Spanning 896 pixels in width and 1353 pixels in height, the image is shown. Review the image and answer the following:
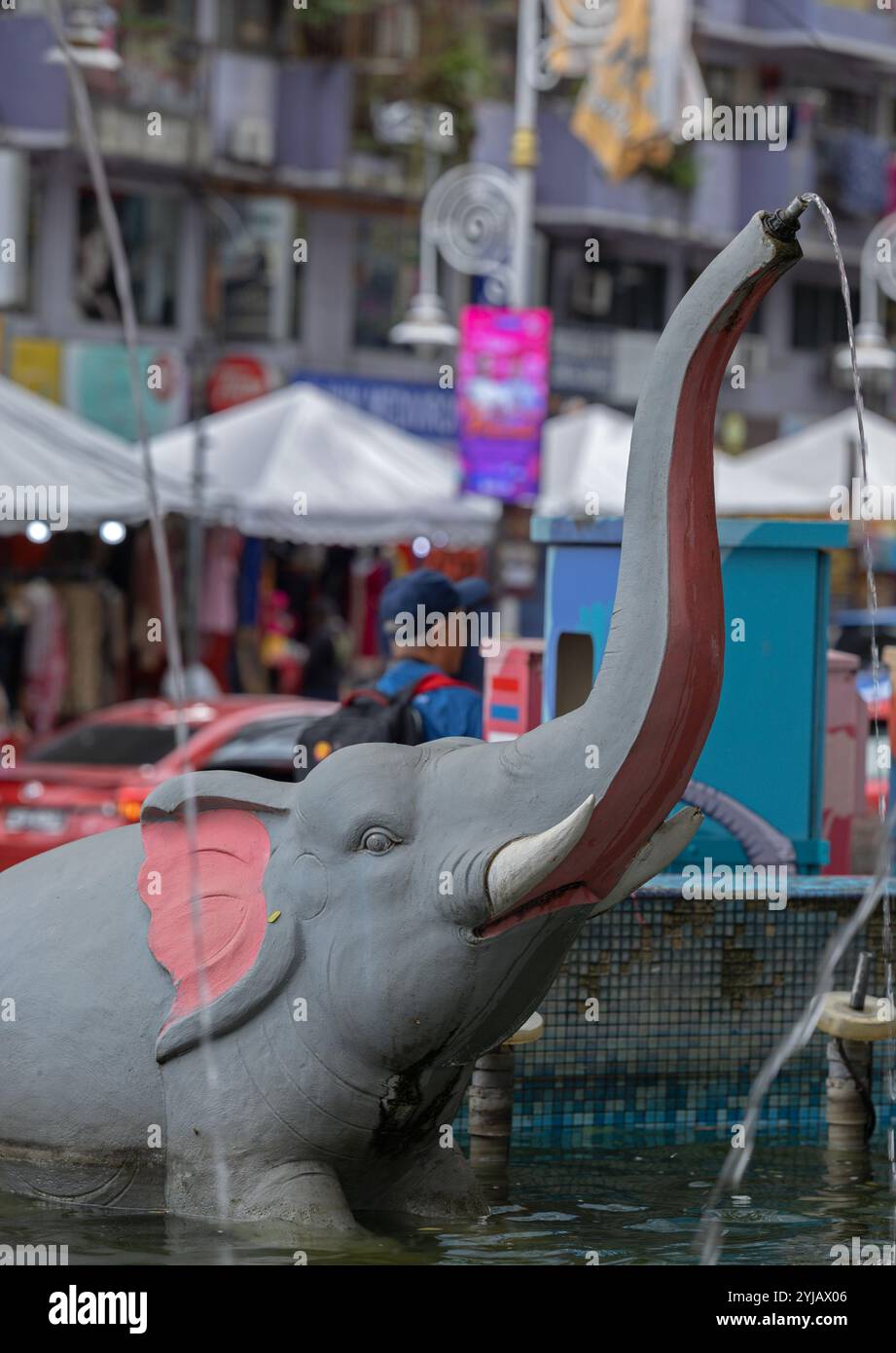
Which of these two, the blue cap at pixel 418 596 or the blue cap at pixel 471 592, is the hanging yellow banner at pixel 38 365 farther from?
the blue cap at pixel 418 596

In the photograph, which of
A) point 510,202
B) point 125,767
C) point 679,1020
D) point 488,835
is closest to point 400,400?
point 510,202

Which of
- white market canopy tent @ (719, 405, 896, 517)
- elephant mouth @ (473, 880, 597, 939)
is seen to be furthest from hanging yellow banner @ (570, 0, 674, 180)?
elephant mouth @ (473, 880, 597, 939)

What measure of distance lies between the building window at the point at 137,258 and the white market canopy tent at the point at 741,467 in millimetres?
8058

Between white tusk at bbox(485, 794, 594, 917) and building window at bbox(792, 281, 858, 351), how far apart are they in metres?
37.2

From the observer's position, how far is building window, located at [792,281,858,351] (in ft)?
137

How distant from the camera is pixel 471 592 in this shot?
8.77 metres

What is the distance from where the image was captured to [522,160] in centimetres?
2205

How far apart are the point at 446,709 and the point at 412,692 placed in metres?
0.12

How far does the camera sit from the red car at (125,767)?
43.9ft

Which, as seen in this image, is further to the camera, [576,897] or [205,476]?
[205,476]

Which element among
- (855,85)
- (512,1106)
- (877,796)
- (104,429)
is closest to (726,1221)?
(512,1106)

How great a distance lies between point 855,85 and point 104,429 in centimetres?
1942

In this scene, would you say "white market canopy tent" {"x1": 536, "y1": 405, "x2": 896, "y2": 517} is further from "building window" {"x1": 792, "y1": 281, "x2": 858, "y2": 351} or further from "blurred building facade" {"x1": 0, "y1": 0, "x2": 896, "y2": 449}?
"building window" {"x1": 792, "y1": 281, "x2": 858, "y2": 351}
